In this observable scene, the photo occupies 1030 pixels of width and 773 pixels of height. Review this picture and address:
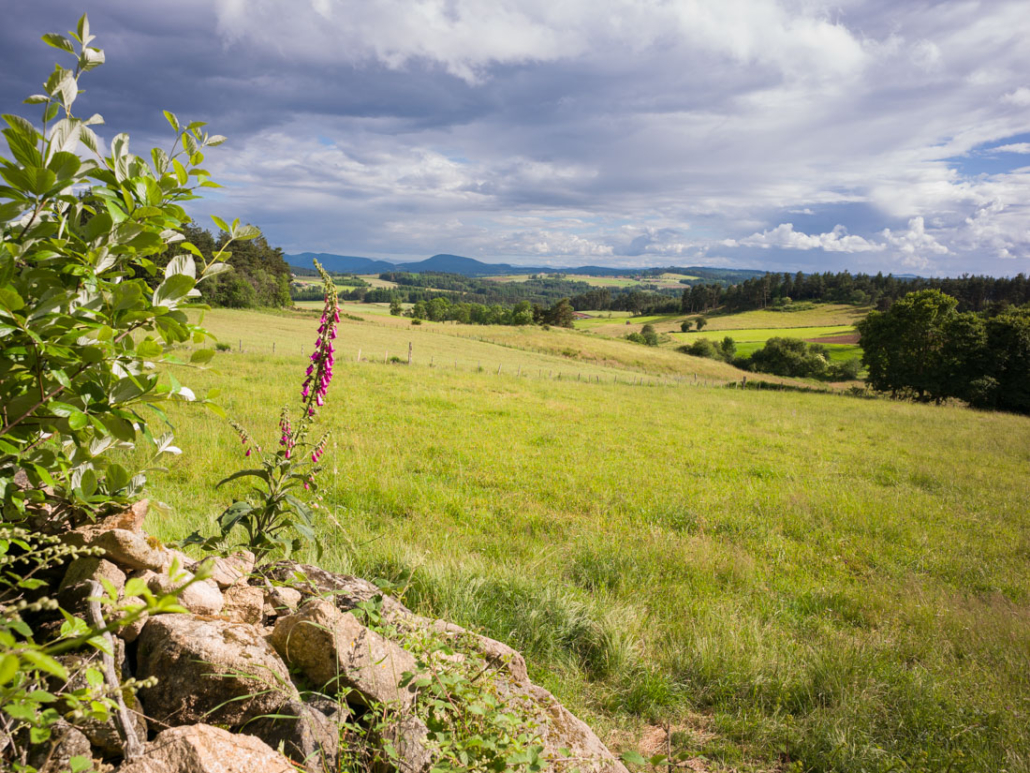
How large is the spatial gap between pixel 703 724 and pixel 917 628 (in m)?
3.76

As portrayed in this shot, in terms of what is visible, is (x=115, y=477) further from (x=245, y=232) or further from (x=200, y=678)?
(x=245, y=232)

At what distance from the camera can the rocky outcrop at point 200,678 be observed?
206 cm

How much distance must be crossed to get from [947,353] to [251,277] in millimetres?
90909

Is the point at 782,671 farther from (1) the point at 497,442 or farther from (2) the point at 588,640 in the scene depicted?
(1) the point at 497,442

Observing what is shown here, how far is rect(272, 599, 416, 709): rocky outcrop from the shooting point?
231 centimetres

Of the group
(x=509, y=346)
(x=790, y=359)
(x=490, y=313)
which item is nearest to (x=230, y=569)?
(x=509, y=346)

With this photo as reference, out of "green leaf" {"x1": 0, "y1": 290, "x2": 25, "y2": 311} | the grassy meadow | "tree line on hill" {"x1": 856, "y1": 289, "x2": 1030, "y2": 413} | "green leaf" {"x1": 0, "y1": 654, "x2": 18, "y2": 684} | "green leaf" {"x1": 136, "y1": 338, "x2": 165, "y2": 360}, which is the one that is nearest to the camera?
"green leaf" {"x1": 0, "y1": 654, "x2": 18, "y2": 684}

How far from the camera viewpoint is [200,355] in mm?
2074

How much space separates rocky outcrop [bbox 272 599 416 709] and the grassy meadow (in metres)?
1.11

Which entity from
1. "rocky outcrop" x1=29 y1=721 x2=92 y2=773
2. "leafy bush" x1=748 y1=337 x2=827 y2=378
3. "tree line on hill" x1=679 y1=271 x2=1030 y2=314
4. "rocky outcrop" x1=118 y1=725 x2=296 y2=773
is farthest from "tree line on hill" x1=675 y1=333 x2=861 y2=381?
"rocky outcrop" x1=29 y1=721 x2=92 y2=773

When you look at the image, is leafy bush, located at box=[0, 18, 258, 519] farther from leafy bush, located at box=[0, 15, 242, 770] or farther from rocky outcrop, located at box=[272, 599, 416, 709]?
rocky outcrop, located at box=[272, 599, 416, 709]

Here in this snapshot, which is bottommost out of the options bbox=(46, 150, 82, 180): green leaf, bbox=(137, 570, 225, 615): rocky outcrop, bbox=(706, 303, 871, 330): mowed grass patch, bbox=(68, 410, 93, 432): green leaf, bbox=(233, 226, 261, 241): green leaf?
bbox=(137, 570, 225, 615): rocky outcrop

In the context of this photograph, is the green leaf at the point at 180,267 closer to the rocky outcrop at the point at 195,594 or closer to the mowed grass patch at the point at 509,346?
the rocky outcrop at the point at 195,594

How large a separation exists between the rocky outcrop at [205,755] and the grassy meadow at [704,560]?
1.65 meters
